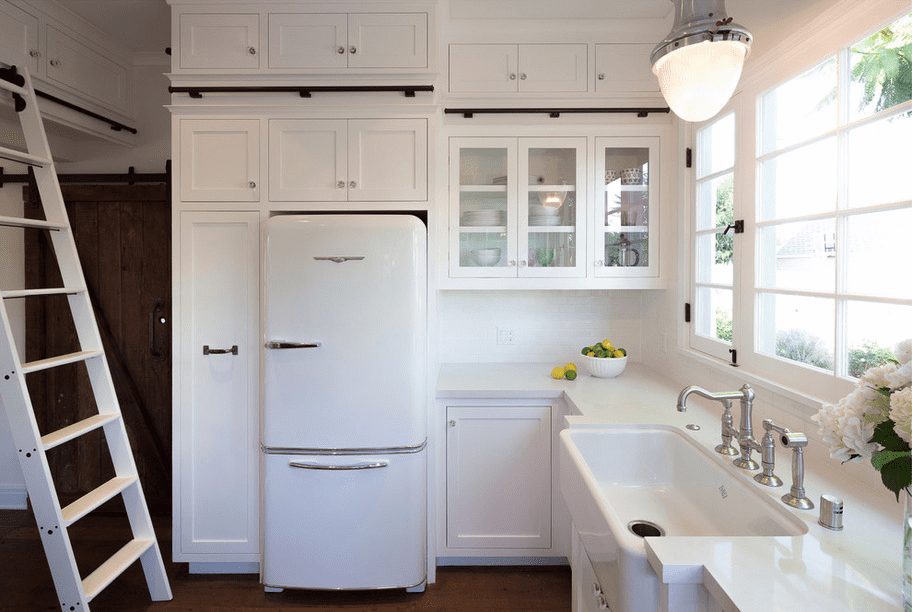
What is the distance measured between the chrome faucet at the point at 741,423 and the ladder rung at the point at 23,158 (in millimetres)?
2336

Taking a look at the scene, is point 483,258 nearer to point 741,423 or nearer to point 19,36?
point 741,423

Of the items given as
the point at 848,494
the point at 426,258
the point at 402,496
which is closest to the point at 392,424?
the point at 402,496

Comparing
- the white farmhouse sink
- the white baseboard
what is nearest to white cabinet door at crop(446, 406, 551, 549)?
the white farmhouse sink

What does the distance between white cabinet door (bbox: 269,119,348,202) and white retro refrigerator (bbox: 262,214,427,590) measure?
0.22 metres

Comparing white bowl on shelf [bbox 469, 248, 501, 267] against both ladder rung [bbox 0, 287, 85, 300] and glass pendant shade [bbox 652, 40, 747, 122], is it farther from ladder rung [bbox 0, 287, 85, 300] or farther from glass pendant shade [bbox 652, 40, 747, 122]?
ladder rung [bbox 0, 287, 85, 300]

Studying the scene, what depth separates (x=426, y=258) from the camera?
84.2 inches

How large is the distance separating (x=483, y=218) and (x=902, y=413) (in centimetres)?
193

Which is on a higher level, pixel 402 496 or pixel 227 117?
pixel 227 117

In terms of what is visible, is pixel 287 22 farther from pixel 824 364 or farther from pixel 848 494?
pixel 848 494

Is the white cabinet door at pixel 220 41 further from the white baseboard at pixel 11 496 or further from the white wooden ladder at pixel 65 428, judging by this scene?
the white baseboard at pixel 11 496

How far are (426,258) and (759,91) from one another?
55.4 inches

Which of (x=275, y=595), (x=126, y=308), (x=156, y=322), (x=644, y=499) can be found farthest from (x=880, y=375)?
(x=126, y=308)

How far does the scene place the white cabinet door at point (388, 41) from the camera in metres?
2.12

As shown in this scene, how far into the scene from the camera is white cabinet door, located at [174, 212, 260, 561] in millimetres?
2148
